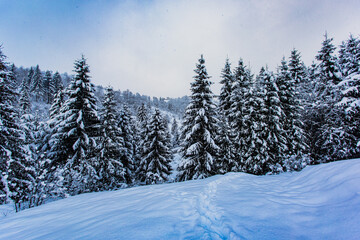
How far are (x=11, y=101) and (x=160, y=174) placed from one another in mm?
14643

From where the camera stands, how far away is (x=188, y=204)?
416 centimetres

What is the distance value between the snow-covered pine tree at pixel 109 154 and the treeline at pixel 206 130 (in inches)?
3.8

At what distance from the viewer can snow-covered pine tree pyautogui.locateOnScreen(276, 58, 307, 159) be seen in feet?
55.4

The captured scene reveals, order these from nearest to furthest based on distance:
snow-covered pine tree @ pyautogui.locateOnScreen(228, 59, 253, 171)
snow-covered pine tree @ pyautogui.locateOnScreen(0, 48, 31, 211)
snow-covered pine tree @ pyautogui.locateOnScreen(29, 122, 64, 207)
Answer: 1. snow-covered pine tree @ pyautogui.locateOnScreen(29, 122, 64, 207)
2. snow-covered pine tree @ pyautogui.locateOnScreen(0, 48, 31, 211)
3. snow-covered pine tree @ pyautogui.locateOnScreen(228, 59, 253, 171)

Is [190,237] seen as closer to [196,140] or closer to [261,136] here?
[196,140]

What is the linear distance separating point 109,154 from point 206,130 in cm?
1061

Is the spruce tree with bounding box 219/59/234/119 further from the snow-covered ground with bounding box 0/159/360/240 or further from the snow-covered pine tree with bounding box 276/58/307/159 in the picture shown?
the snow-covered ground with bounding box 0/159/360/240

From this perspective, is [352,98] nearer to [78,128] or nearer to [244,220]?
[244,220]

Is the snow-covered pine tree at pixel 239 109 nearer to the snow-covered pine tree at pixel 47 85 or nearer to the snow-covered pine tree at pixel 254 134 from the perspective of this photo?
the snow-covered pine tree at pixel 254 134

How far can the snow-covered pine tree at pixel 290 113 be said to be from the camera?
1689cm

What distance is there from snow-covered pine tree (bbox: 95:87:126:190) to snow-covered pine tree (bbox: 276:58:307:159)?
18251mm

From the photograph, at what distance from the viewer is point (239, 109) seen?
17.6m

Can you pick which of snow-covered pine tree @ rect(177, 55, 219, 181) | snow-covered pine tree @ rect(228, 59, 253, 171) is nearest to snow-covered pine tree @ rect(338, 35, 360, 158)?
snow-covered pine tree @ rect(228, 59, 253, 171)

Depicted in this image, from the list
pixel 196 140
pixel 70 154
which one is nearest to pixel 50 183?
pixel 70 154
